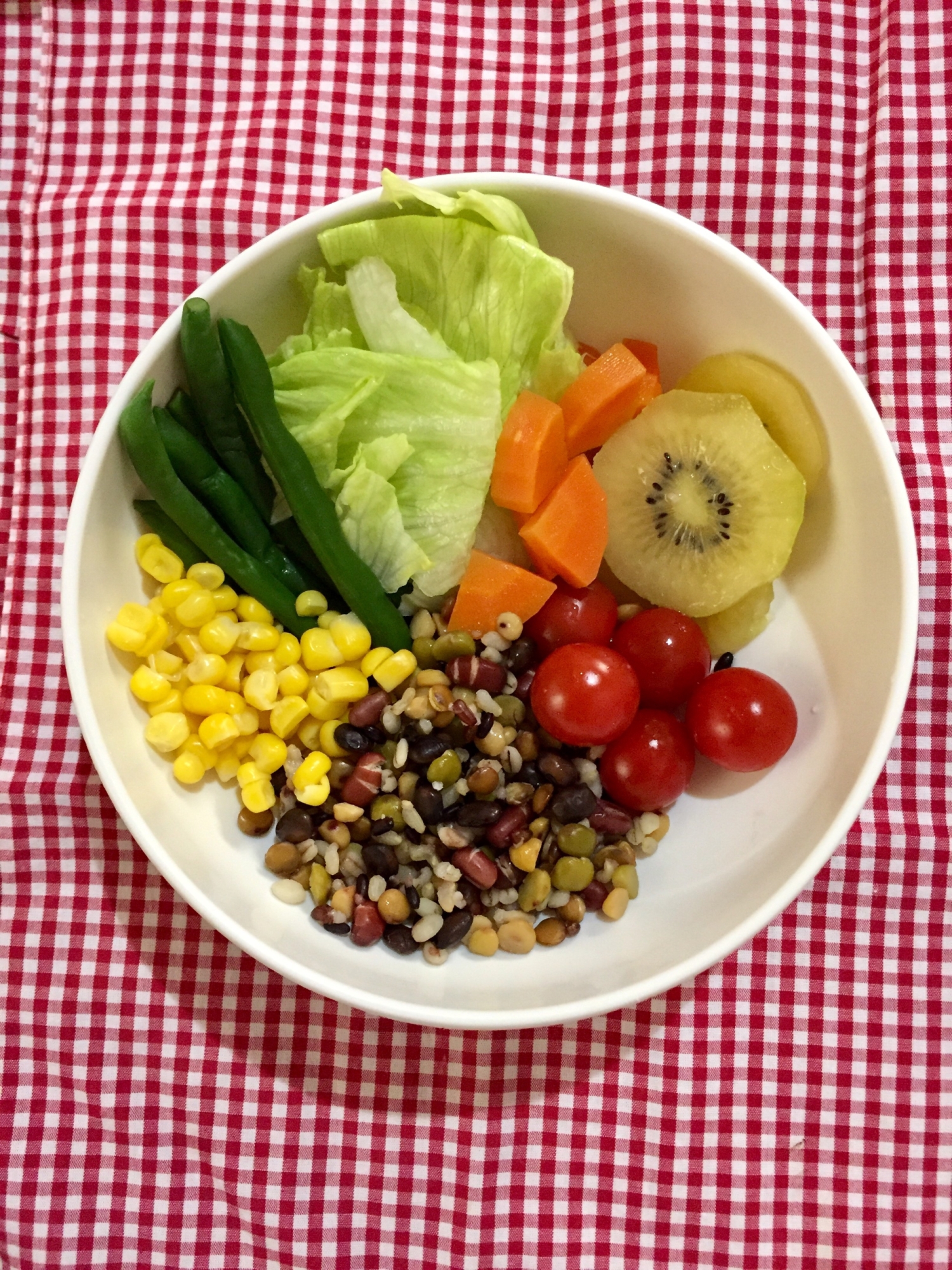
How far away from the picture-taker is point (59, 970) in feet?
6.59

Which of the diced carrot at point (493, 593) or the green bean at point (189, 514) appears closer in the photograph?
the green bean at point (189, 514)

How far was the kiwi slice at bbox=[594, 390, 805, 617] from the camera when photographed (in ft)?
5.87

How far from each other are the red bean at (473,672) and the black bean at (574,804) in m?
0.24

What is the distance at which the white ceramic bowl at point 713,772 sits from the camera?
1647mm

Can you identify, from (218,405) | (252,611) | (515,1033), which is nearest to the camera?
(218,405)

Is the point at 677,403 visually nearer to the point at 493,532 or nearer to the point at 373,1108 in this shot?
the point at 493,532

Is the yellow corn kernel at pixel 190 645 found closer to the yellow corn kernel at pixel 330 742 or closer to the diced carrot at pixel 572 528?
the yellow corn kernel at pixel 330 742

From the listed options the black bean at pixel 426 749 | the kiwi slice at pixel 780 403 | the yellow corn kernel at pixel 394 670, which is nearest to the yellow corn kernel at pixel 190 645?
the yellow corn kernel at pixel 394 670

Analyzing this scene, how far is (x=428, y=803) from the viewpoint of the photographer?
1773 mm

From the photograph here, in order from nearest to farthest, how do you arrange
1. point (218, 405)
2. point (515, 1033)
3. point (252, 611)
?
point (218, 405) < point (252, 611) < point (515, 1033)

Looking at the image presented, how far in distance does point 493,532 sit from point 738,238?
31.7 inches

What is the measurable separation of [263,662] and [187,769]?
0.24 meters

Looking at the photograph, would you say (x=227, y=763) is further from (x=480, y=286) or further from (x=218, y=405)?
(x=480, y=286)

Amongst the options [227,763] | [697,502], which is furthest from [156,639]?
[697,502]
